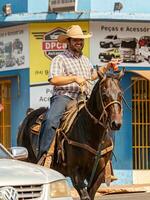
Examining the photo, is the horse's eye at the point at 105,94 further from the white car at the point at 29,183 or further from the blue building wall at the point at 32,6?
the blue building wall at the point at 32,6

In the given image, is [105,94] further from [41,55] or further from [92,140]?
[41,55]

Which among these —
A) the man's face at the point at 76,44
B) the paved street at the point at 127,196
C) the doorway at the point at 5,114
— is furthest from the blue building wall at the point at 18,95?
the man's face at the point at 76,44

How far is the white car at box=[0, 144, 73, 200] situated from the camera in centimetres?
723

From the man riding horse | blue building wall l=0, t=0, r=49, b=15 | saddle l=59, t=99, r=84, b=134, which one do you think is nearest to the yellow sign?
blue building wall l=0, t=0, r=49, b=15

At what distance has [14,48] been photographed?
19391 millimetres

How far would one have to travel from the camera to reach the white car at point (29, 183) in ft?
23.7

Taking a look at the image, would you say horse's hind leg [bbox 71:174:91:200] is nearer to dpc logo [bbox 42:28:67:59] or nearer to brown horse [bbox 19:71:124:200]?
brown horse [bbox 19:71:124:200]

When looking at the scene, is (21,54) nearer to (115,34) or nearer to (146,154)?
(115,34)

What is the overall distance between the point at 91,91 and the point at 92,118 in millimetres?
466

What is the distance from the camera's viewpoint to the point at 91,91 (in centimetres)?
1078

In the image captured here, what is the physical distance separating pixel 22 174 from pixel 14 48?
12.1m

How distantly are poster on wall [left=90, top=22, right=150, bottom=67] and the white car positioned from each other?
35.1 ft

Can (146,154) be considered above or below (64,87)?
below

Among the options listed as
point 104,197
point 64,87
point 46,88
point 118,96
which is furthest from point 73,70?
point 46,88
